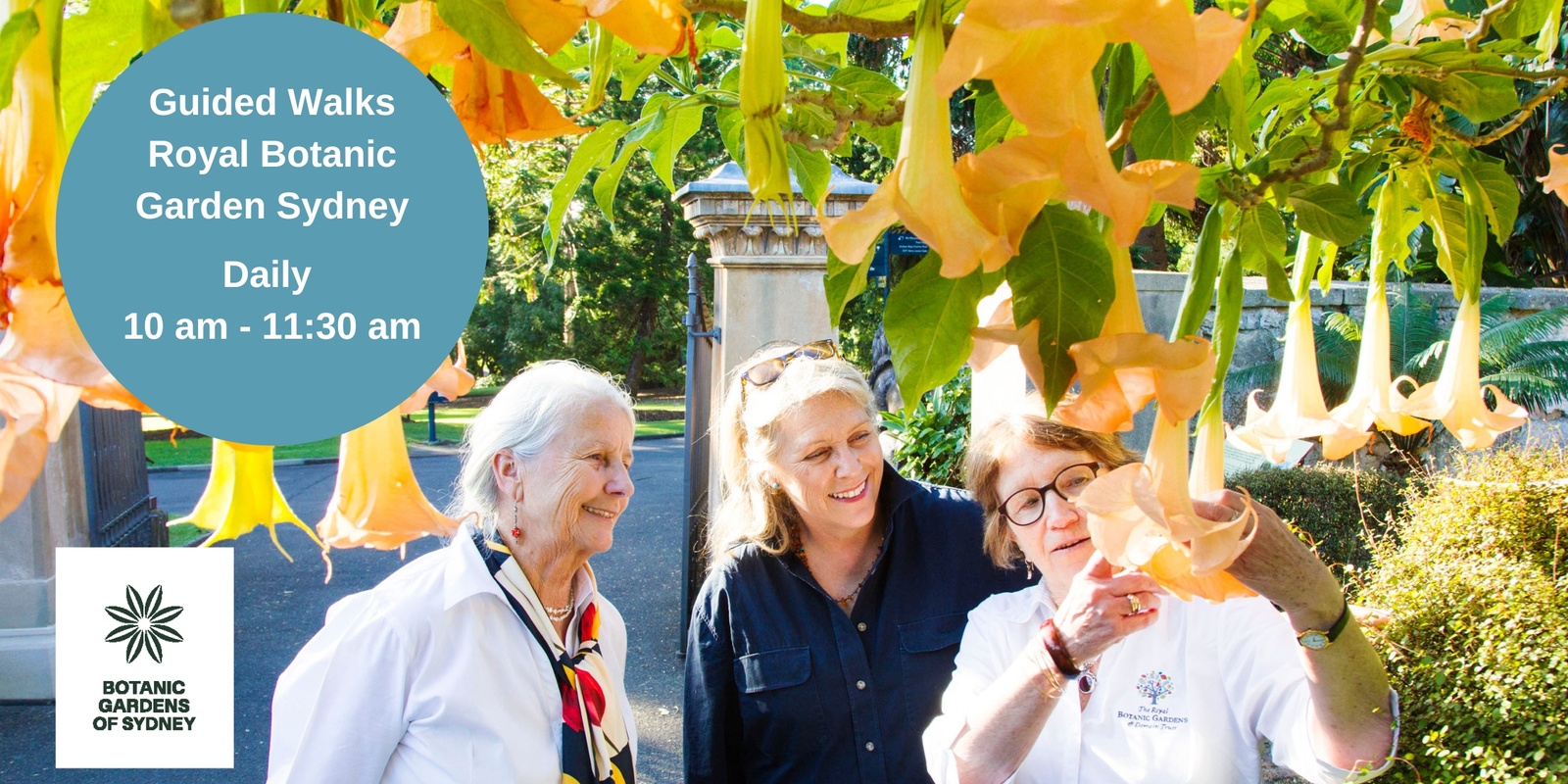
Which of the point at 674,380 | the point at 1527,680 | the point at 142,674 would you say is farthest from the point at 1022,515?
the point at 674,380

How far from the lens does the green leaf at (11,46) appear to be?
32 centimetres

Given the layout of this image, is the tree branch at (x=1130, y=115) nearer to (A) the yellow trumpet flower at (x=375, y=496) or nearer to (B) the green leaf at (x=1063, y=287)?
(B) the green leaf at (x=1063, y=287)

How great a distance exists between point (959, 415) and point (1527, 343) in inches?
96.7

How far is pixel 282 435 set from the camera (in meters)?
0.42

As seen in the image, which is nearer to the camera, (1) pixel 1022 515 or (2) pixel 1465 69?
(2) pixel 1465 69

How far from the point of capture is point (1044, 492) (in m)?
1.42

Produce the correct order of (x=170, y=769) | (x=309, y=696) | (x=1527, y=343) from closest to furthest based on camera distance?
(x=309, y=696), (x=170, y=769), (x=1527, y=343)

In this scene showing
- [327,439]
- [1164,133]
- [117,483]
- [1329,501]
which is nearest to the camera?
[1164,133]

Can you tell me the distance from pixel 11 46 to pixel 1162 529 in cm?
43

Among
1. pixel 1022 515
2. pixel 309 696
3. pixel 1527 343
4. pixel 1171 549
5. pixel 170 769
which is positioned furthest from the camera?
pixel 1527 343

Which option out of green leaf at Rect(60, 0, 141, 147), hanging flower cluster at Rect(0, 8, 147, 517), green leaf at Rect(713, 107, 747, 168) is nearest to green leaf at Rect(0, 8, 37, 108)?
hanging flower cluster at Rect(0, 8, 147, 517)

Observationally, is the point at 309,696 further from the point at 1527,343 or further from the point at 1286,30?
the point at 1527,343

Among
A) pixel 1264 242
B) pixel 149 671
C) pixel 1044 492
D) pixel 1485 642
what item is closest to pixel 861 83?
pixel 1264 242

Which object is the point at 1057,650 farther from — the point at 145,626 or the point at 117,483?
the point at 117,483
